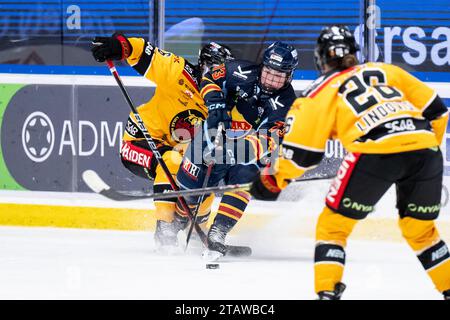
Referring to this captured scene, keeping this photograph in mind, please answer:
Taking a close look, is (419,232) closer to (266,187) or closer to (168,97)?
(266,187)

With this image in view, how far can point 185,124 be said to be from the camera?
20.4ft

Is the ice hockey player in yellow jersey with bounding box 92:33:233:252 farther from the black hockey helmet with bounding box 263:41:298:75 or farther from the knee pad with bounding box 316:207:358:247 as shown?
the knee pad with bounding box 316:207:358:247

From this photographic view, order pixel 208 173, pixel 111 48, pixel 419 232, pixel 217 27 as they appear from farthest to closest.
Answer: pixel 217 27, pixel 111 48, pixel 208 173, pixel 419 232

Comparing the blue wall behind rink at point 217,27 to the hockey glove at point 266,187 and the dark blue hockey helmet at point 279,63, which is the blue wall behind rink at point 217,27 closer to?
the dark blue hockey helmet at point 279,63

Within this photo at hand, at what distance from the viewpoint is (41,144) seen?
7.27 metres

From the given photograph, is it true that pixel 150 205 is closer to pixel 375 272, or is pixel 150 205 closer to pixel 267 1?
pixel 267 1

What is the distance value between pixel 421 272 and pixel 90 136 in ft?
8.46

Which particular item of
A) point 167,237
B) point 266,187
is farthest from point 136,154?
point 266,187

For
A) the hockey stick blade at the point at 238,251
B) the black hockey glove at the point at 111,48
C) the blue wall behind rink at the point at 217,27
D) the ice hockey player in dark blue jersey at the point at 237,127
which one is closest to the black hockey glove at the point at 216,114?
the ice hockey player in dark blue jersey at the point at 237,127

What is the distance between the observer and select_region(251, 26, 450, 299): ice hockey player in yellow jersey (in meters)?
4.00

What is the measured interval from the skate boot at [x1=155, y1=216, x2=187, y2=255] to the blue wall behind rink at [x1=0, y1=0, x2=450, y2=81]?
1.33m

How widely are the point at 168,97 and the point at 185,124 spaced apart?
17 cm

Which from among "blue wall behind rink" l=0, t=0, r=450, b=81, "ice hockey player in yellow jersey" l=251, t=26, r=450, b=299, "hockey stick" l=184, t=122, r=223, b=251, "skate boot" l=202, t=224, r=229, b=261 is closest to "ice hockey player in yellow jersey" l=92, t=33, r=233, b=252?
"hockey stick" l=184, t=122, r=223, b=251
